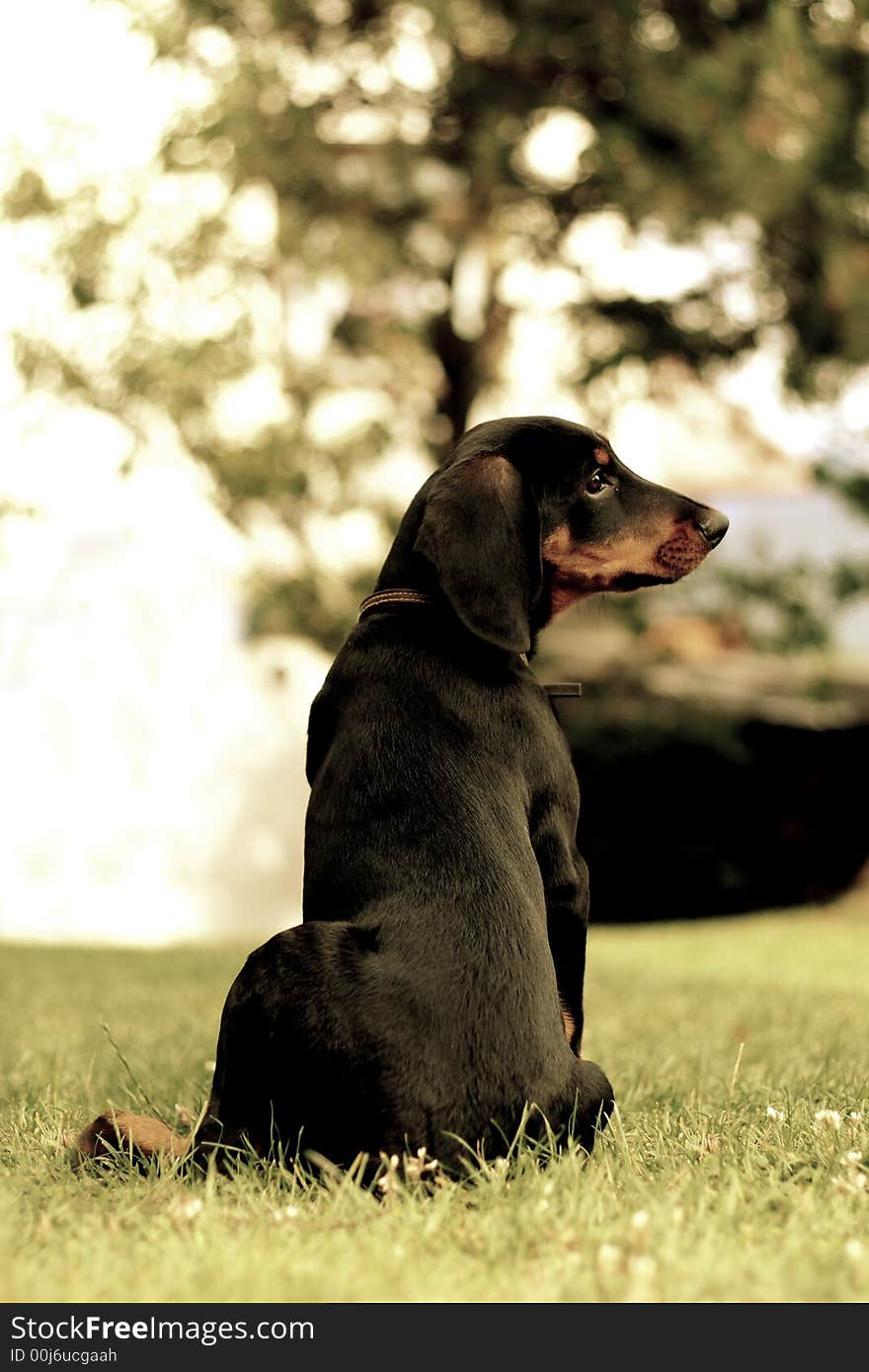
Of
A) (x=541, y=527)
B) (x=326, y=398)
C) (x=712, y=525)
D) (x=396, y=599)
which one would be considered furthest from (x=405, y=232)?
(x=396, y=599)

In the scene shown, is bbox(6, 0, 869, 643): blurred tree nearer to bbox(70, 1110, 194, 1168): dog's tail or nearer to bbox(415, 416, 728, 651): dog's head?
bbox(415, 416, 728, 651): dog's head

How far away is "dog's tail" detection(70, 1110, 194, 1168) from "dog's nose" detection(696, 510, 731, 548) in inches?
70.7

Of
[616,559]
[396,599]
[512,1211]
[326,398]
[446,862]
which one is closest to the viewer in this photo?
[512,1211]

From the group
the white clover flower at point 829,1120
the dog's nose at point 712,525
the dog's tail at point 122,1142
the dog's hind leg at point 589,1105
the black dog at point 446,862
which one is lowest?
the dog's tail at point 122,1142

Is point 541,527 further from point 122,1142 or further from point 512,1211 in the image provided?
point 122,1142

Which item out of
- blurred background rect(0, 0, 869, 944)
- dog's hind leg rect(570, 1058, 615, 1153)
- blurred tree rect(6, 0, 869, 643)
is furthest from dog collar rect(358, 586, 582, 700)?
blurred background rect(0, 0, 869, 944)

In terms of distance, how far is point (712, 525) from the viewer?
135 inches

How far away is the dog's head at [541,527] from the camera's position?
2.97 meters

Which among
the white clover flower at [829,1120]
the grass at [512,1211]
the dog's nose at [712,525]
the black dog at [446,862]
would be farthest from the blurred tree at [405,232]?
the white clover flower at [829,1120]

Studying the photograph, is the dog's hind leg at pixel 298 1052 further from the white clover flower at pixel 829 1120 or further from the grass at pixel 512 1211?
the white clover flower at pixel 829 1120

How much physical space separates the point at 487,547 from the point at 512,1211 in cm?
131

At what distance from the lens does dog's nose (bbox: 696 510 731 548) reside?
134 inches
